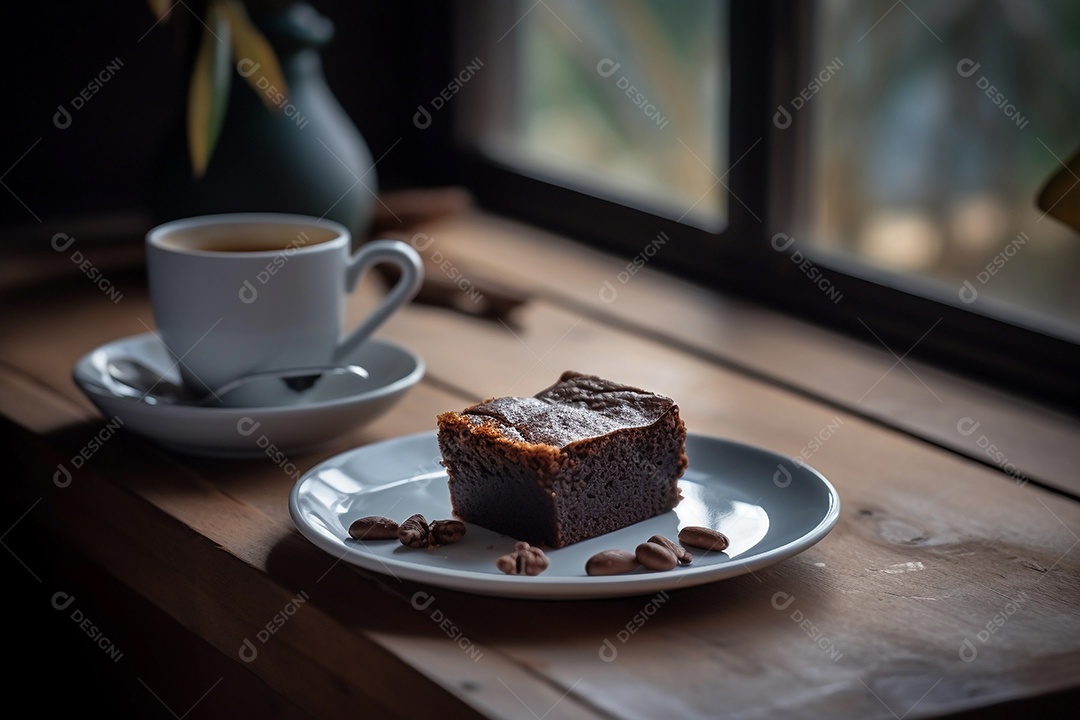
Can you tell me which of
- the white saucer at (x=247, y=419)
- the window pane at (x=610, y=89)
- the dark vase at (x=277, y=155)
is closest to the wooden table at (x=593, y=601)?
the white saucer at (x=247, y=419)

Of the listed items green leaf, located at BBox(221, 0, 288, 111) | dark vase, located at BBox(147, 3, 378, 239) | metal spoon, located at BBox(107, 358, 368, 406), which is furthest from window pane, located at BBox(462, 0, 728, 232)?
metal spoon, located at BBox(107, 358, 368, 406)

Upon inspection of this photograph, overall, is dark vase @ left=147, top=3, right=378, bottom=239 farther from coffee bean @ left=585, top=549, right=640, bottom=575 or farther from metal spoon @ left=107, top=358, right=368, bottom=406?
coffee bean @ left=585, top=549, right=640, bottom=575

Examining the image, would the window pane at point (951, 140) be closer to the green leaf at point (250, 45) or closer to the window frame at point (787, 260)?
the window frame at point (787, 260)

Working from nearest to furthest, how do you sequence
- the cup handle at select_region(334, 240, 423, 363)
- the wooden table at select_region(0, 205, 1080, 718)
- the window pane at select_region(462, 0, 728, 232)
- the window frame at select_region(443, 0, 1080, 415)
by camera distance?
the wooden table at select_region(0, 205, 1080, 718), the cup handle at select_region(334, 240, 423, 363), the window frame at select_region(443, 0, 1080, 415), the window pane at select_region(462, 0, 728, 232)

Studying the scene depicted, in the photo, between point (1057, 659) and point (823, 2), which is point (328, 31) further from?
point (1057, 659)

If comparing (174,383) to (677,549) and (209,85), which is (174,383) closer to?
(209,85)

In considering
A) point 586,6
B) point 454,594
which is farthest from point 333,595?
point 586,6

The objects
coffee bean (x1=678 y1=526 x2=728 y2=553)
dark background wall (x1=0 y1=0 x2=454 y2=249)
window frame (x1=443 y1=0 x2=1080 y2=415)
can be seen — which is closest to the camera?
coffee bean (x1=678 y1=526 x2=728 y2=553)
